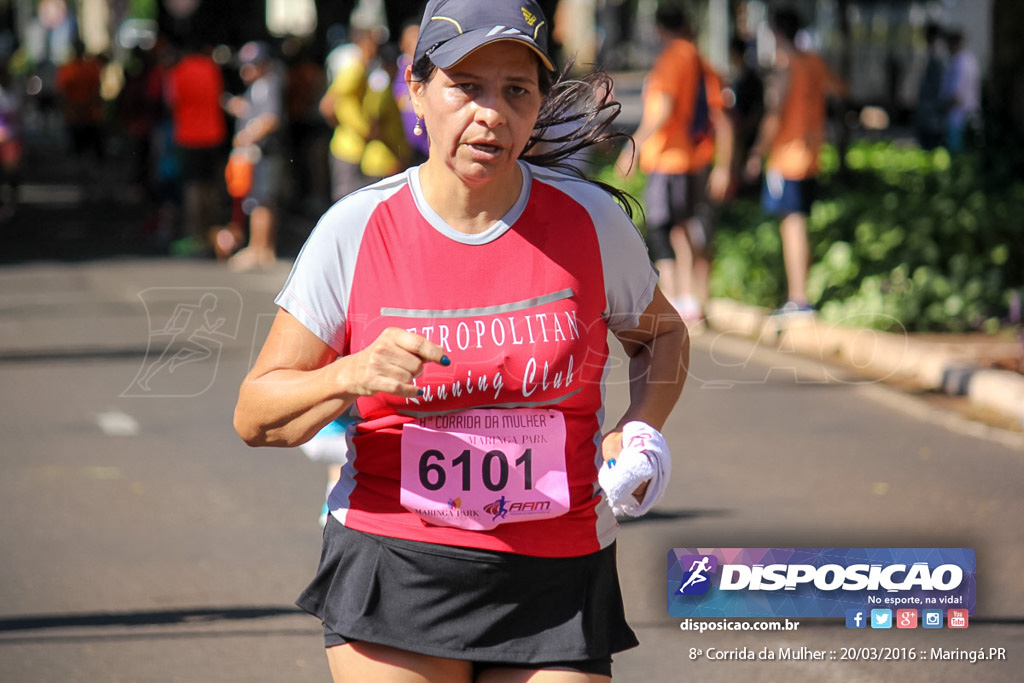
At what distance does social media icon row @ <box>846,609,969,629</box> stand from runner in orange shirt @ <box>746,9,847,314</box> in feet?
20.7

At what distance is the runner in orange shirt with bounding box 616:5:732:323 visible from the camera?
1139 cm

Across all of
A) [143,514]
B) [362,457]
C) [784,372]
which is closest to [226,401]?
[143,514]

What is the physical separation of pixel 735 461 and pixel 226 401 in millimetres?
3275

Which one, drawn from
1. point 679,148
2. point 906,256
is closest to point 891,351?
point 906,256

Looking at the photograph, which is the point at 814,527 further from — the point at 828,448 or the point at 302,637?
the point at 302,637

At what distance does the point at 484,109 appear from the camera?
2816 millimetres

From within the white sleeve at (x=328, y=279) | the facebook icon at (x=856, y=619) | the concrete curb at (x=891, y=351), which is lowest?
the concrete curb at (x=891, y=351)

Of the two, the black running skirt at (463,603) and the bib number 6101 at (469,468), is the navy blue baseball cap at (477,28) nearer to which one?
the bib number 6101 at (469,468)

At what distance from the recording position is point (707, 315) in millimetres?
12156

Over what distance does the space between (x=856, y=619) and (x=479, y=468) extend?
2723 mm

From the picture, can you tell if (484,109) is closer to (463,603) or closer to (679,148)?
(463,603)

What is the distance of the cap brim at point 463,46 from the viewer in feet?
9.05

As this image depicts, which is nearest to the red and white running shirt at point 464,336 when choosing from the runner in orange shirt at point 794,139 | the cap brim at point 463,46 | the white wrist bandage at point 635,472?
the white wrist bandage at point 635,472

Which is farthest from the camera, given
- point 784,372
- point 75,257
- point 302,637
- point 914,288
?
point 75,257
